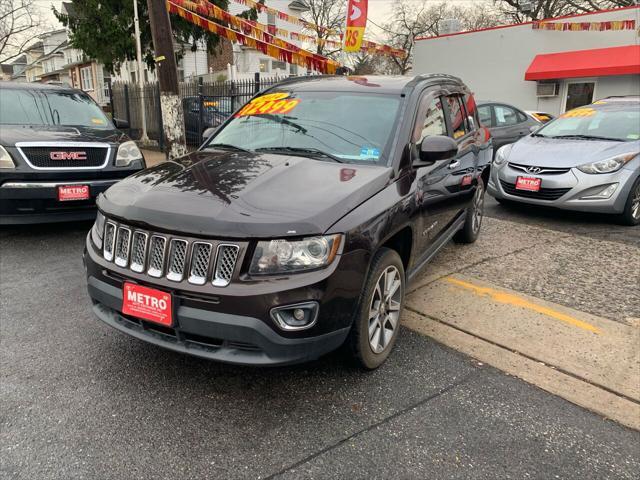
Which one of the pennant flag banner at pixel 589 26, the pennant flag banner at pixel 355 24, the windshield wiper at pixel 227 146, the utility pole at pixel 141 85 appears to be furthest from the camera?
the utility pole at pixel 141 85

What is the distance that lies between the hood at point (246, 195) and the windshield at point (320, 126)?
235 millimetres

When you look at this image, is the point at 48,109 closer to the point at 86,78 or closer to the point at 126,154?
the point at 126,154

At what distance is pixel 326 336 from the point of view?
252 centimetres

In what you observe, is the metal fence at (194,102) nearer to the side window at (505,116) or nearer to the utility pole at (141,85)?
the utility pole at (141,85)

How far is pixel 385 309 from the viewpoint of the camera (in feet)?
9.99

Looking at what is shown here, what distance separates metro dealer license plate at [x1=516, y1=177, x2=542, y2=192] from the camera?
6295 millimetres

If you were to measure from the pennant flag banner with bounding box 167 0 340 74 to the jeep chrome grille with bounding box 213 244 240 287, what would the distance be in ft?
31.4

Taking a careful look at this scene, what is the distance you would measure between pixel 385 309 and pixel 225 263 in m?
1.12

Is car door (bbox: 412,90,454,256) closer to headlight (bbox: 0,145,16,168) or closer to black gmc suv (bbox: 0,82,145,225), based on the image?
black gmc suv (bbox: 0,82,145,225)

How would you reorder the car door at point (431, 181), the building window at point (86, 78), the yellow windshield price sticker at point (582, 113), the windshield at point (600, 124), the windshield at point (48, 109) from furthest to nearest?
the building window at point (86, 78), the yellow windshield price sticker at point (582, 113), the windshield at point (600, 124), the windshield at point (48, 109), the car door at point (431, 181)

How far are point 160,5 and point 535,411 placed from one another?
7.38 m

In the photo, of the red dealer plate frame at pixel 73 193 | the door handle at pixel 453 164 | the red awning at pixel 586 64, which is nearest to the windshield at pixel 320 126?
the door handle at pixel 453 164

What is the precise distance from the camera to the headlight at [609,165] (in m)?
6.00

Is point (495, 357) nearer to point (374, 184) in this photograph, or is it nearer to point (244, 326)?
point (374, 184)
